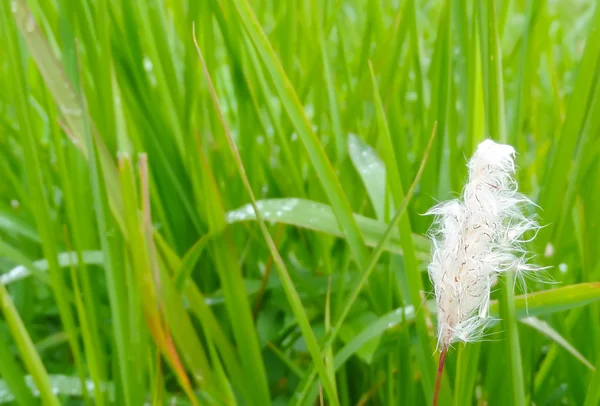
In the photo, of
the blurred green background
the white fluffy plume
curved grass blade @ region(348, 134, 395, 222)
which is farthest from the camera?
curved grass blade @ region(348, 134, 395, 222)

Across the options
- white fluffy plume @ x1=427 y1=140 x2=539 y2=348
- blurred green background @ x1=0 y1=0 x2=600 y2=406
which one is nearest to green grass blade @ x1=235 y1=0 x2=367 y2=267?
blurred green background @ x1=0 y1=0 x2=600 y2=406

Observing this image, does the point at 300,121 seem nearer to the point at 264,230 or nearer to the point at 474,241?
the point at 264,230

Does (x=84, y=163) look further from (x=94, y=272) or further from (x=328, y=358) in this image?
(x=328, y=358)

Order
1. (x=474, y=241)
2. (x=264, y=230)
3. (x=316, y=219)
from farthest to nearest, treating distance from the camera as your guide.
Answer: (x=316, y=219) < (x=264, y=230) < (x=474, y=241)

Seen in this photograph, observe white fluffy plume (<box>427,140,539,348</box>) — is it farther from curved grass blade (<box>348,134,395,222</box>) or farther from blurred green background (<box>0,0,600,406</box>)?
curved grass blade (<box>348,134,395,222</box>)

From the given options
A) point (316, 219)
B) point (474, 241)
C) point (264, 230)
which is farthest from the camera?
point (316, 219)

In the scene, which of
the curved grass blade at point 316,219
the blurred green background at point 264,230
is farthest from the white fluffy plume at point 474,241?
the curved grass blade at point 316,219

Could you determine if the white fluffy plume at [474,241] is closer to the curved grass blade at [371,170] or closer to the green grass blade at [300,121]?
the green grass blade at [300,121]

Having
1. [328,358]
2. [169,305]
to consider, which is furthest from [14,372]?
[328,358]

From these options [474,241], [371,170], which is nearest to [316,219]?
[371,170]
